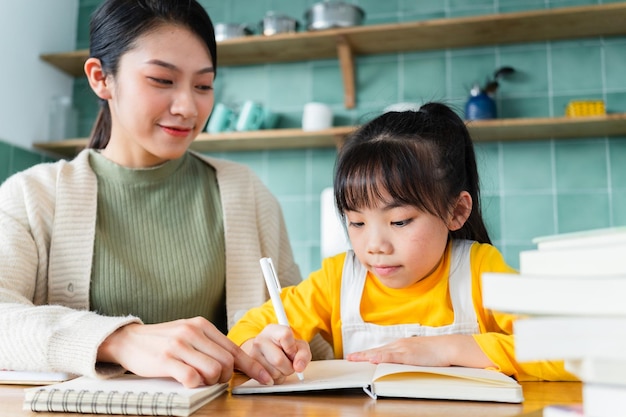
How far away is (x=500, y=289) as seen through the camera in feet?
1.32

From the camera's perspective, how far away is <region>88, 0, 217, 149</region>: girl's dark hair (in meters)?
1.21

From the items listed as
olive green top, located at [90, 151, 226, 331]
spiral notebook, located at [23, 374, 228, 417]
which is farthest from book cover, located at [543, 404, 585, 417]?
olive green top, located at [90, 151, 226, 331]

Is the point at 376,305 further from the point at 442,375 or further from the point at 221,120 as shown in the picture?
the point at 221,120

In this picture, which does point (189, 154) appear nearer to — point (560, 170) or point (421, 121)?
point (421, 121)

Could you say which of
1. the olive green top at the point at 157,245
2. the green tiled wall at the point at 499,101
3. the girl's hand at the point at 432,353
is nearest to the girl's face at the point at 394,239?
the girl's hand at the point at 432,353

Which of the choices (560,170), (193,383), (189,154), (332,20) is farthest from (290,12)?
(193,383)

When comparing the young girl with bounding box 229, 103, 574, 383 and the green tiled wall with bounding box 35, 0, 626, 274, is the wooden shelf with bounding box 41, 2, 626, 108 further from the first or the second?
the young girl with bounding box 229, 103, 574, 383

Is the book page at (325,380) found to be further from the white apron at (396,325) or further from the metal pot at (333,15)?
the metal pot at (333,15)

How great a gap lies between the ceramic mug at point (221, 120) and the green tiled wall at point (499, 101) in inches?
8.2

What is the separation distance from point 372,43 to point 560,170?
101cm

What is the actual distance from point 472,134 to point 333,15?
0.81 m

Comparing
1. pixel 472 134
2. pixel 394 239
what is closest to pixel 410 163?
pixel 394 239

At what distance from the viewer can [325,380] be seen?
72 cm

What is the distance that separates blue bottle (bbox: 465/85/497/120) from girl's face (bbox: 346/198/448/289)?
167 cm
